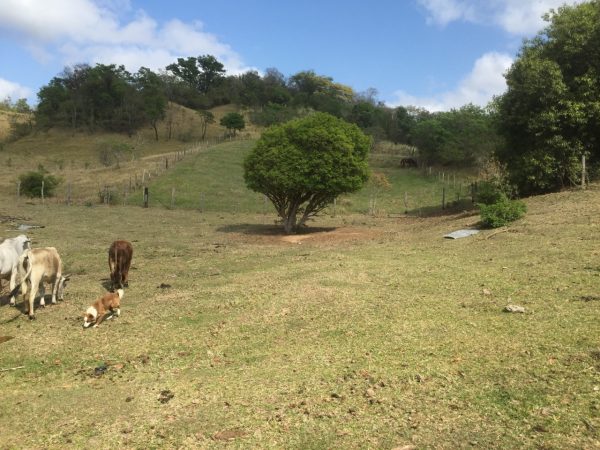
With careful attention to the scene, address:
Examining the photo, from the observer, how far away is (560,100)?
21.4m

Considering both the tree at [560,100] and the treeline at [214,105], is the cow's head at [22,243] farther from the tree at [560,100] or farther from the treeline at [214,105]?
the treeline at [214,105]

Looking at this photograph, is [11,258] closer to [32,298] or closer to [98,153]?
[32,298]

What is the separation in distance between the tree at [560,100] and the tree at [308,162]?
296 inches

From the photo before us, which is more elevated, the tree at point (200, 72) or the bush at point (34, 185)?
the tree at point (200, 72)

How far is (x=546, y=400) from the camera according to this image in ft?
16.3

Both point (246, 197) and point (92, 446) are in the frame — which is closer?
point (92, 446)

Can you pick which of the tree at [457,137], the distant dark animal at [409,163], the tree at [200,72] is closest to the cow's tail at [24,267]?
the tree at [457,137]

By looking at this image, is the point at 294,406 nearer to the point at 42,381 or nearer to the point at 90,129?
the point at 42,381

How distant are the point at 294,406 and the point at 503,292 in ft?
17.7

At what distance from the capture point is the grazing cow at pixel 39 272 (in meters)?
9.29

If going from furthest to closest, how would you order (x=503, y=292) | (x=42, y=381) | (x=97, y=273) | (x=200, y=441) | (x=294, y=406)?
(x=97, y=273) → (x=503, y=292) → (x=42, y=381) → (x=294, y=406) → (x=200, y=441)

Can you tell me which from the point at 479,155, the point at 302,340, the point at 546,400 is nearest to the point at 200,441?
the point at 302,340

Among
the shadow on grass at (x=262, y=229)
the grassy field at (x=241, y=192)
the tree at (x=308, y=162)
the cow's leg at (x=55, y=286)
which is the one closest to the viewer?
the cow's leg at (x=55, y=286)

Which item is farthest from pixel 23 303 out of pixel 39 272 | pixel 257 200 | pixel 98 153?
pixel 98 153
